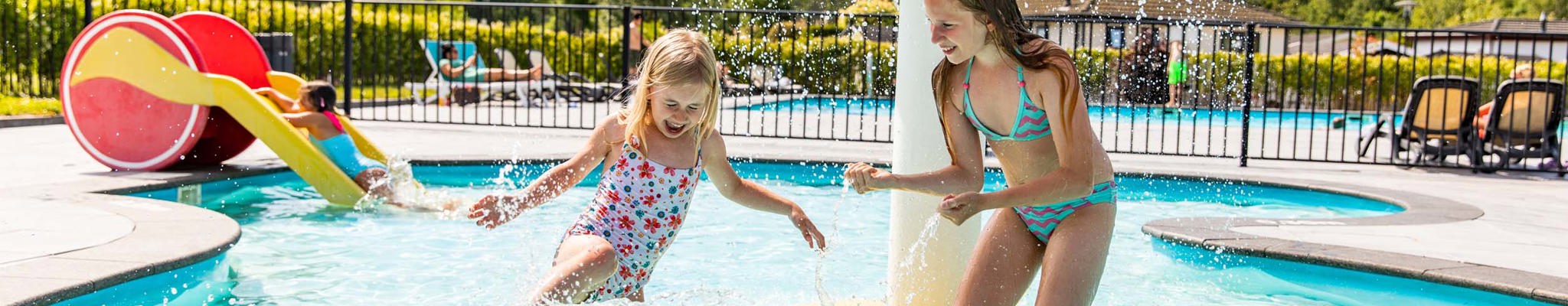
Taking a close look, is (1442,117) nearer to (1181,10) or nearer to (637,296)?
(1181,10)

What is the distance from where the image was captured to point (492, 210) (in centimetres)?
344

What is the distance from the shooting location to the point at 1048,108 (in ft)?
9.62

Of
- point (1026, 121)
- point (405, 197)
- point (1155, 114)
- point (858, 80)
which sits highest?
point (1026, 121)

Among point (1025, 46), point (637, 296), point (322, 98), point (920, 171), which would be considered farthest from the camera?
point (322, 98)

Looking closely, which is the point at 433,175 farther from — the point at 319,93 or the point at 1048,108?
the point at 1048,108

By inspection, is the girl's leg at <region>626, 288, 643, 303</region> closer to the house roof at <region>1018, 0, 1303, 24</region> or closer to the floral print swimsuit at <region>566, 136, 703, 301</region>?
the floral print swimsuit at <region>566, 136, 703, 301</region>

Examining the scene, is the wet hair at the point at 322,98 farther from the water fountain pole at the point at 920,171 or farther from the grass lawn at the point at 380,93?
the grass lawn at the point at 380,93

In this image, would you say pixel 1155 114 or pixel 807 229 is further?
pixel 1155 114

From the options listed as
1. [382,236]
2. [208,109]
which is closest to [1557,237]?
[382,236]

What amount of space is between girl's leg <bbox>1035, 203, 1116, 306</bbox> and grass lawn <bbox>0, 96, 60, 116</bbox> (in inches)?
421

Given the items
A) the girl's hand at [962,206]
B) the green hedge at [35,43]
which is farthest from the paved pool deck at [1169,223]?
the green hedge at [35,43]

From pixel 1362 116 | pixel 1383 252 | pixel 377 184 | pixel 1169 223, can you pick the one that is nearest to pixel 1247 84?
pixel 1362 116

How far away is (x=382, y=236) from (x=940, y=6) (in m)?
4.34

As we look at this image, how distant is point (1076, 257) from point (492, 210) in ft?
4.84
